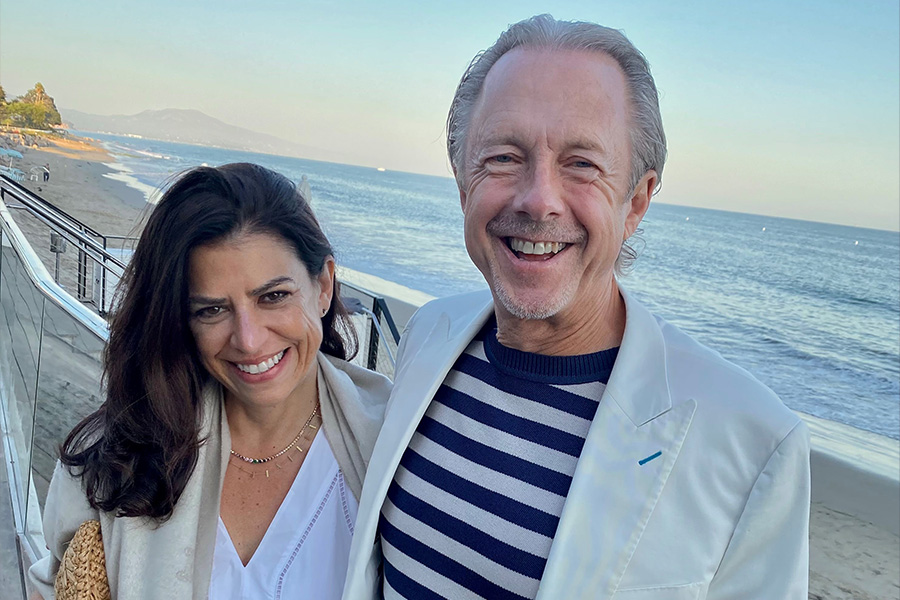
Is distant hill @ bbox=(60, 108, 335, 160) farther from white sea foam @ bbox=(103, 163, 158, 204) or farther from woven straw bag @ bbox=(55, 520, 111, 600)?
woven straw bag @ bbox=(55, 520, 111, 600)

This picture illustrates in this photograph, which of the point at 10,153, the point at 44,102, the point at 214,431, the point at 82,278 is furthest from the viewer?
the point at 44,102

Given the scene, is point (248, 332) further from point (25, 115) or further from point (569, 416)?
point (25, 115)

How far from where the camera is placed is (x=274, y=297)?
1744 mm

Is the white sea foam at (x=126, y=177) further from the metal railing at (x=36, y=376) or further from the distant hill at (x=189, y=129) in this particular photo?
the metal railing at (x=36, y=376)

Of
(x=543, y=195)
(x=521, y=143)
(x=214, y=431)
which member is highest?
(x=521, y=143)

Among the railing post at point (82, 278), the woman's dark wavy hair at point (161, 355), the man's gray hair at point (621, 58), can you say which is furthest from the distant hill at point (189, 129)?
the man's gray hair at point (621, 58)

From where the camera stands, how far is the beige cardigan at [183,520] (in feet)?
5.28

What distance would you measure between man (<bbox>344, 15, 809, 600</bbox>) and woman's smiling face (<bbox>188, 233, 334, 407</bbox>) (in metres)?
0.34

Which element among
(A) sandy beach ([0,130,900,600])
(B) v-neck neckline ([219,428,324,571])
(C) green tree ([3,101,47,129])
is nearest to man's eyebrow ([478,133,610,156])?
(B) v-neck neckline ([219,428,324,571])

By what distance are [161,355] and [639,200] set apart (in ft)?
4.26

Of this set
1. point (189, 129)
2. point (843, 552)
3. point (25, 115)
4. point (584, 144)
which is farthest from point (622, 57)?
point (189, 129)

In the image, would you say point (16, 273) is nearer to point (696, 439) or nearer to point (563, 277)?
point (563, 277)

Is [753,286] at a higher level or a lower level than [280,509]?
lower

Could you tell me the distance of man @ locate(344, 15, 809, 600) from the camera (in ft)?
3.82
